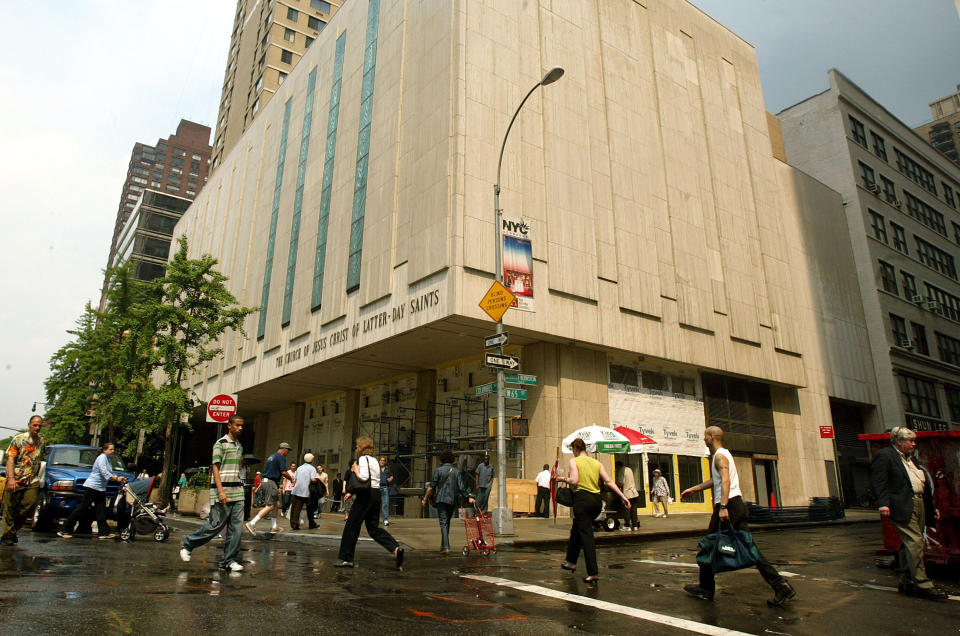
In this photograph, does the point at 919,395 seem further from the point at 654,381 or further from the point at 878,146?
the point at 654,381

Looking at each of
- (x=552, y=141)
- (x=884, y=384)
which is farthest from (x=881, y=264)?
(x=552, y=141)

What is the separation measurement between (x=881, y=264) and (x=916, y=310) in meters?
4.55

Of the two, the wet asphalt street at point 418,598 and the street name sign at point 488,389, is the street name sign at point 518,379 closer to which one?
the street name sign at point 488,389

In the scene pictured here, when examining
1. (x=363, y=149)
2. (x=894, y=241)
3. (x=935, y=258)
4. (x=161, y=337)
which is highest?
(x=935, y=258)

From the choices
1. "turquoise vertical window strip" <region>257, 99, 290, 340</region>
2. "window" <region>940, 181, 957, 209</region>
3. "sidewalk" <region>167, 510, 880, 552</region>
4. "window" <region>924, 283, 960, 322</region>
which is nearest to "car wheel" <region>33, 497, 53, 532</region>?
"sidewalk" <region>167, 510, 880, 552</region>

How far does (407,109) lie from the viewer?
82.2 ft

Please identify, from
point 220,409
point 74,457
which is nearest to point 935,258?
point 220,409

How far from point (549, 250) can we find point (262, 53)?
165 feet

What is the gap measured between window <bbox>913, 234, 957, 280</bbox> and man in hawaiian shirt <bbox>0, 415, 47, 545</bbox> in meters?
53.3

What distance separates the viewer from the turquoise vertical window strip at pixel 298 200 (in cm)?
3212

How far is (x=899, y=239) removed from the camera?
145 feet

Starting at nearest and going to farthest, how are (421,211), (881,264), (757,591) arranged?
(757,591) < (421,211) < (881,264)

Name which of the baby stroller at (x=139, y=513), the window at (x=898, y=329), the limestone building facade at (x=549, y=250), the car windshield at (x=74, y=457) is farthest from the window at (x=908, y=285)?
the car windshield at (x=74, y=457)

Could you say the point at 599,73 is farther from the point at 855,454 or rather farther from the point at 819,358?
the point at 855,454
